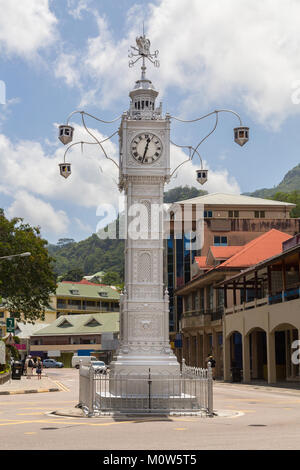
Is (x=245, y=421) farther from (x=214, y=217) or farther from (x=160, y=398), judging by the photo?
(x=214, y=217)

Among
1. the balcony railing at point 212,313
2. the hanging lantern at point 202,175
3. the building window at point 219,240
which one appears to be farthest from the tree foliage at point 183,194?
the hanging lantern at point 202,175

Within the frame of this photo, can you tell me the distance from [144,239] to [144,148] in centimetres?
290

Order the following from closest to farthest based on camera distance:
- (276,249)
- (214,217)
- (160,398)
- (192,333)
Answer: (160,398), (276,249), (192,333), (214,217)

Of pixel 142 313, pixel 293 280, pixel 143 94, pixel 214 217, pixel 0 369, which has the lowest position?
pixel 0 369

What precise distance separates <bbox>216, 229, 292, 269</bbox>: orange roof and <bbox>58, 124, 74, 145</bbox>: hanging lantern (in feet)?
109

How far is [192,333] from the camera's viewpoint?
65.6 m

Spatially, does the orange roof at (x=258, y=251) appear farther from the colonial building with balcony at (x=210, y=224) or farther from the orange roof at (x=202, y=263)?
the colonial building with balcony at (x=210, y=224)

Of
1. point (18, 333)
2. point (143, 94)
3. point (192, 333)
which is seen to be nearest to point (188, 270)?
point (192, 333)

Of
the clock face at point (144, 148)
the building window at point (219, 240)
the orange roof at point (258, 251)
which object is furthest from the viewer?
the building window at point (219, 240)

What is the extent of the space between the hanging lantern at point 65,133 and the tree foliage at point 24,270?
36293 mm

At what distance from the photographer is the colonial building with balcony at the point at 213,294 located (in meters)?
53.2

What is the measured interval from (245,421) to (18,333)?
97.2 meters

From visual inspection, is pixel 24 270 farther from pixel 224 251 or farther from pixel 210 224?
pixel 210 224

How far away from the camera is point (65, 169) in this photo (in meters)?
20.1
